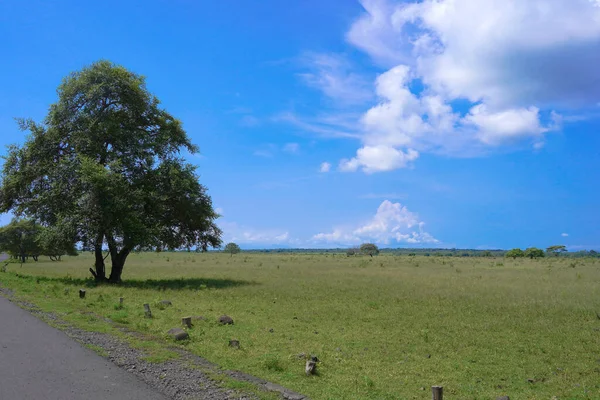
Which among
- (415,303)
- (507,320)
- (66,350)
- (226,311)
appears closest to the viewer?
(66,350)

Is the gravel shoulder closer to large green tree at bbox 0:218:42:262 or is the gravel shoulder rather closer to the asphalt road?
the asphalt road

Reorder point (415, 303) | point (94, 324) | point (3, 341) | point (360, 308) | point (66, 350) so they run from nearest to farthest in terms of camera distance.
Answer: point (66, 350), point (3, 341), point (94, 324), point (360, 308), point (415, 303)

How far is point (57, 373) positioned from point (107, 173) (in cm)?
2086

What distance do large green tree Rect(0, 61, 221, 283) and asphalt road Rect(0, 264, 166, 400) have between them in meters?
16.7

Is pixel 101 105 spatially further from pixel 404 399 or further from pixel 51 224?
pixel 404 399

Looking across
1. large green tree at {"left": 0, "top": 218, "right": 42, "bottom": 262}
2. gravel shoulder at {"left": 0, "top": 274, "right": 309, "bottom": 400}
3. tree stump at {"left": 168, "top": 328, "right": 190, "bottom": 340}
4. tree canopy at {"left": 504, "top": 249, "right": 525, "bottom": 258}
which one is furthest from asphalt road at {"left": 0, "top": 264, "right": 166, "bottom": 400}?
tree canopy at {"left": 504, "top": 249, "right": 525, "bottom": 258}

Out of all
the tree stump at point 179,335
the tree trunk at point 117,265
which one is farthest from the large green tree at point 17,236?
the tree stump at point 179,335

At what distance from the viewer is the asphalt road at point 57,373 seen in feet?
23.5

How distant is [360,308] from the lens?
19.0 meters

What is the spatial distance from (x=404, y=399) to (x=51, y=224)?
2912 cm

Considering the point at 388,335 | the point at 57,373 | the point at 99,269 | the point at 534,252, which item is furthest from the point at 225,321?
the point at 534,252

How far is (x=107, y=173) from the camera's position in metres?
27.0

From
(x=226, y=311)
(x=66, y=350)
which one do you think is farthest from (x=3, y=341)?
(x=226, y=311)

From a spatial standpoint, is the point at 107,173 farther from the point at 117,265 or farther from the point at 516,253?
the point at 516,253
